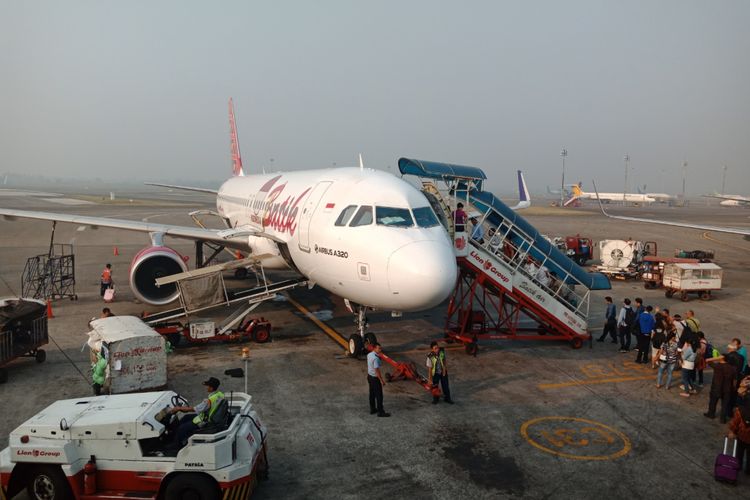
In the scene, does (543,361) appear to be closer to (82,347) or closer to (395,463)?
(395,463)

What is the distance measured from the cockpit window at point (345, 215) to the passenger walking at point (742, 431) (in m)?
8.59

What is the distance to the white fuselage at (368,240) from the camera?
11.2 m

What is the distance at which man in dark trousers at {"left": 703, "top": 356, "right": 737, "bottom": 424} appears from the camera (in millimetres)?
10775

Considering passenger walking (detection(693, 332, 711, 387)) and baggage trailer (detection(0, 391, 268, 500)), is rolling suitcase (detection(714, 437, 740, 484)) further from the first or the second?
baggage trailer (detection(0, 391, 268, 500))

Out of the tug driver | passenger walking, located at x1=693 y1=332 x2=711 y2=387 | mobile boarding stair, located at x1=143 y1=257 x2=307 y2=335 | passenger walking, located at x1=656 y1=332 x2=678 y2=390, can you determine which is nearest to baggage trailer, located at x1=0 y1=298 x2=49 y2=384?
mobile boarding stair, located at x1=143 y1=257 x2=307 y2=335

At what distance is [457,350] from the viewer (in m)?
15.8

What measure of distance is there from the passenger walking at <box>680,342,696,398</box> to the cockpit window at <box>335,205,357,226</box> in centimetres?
848

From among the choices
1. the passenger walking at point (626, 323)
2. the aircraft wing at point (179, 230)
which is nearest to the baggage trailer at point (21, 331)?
the aircraft wing at point (179, 230)

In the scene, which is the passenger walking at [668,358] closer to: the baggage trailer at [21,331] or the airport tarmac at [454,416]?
the airport tarmac at [454,416]

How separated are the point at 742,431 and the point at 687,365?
3.83 meters

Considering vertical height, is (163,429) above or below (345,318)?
above

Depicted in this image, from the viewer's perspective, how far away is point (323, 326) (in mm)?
17844

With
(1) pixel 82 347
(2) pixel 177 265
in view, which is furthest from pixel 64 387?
(2) pixel 177 265

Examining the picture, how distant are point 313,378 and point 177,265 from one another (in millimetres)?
8414
